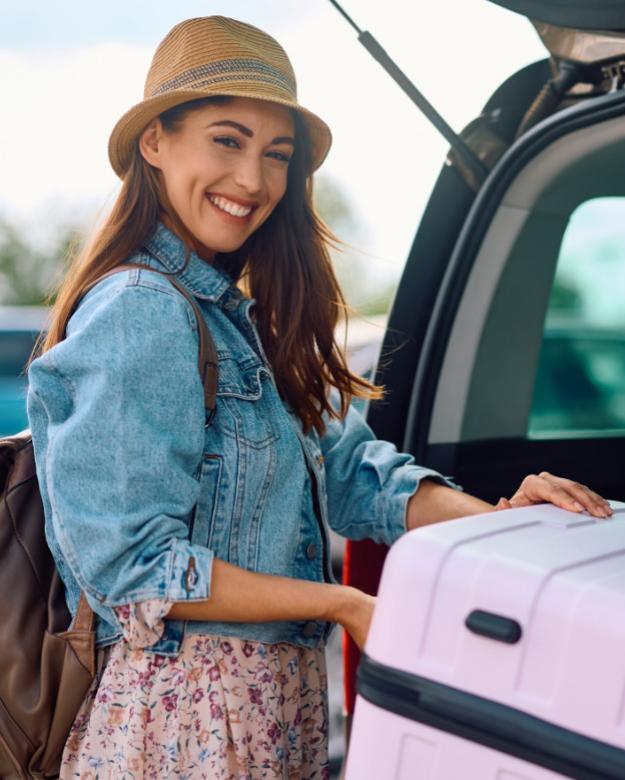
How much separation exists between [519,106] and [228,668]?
148 cm

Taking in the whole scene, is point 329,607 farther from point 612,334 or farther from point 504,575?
point 612,334

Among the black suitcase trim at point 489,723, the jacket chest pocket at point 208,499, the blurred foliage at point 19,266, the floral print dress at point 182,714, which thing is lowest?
the blurred foliage at point 19,266

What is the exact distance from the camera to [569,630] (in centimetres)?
145

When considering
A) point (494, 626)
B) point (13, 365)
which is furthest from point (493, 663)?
point (13, 365)

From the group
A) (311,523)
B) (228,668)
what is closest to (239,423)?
(311,523)

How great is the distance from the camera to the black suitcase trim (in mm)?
1392

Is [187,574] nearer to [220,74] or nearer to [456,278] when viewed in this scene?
[220,74]

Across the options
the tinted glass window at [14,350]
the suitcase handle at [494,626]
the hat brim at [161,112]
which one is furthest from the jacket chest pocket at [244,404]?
the tinted glass window at [14,350]

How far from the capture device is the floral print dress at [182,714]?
190 centimetres

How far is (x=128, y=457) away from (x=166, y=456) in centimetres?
6

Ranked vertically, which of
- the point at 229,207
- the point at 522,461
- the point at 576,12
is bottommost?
the point at 522,461

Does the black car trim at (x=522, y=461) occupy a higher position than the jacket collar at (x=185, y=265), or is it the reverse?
the jacket collar at (x=185, y=265)

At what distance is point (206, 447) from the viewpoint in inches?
76.1

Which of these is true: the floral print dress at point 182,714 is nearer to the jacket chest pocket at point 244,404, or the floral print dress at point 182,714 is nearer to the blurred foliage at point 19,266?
the jacket chest pocket at point 244,404
